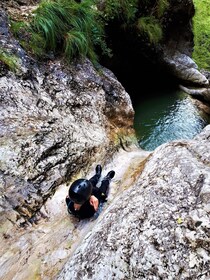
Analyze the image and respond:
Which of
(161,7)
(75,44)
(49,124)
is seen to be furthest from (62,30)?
(161,7)

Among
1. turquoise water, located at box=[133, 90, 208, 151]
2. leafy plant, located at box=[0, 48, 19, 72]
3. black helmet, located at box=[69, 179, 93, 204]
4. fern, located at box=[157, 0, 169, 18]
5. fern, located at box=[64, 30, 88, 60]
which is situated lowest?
turquoise water, located at box=[133, 90, 208, 151]

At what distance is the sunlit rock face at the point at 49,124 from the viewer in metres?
4.52

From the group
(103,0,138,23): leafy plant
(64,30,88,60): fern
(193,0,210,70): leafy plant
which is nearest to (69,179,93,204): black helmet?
(64,30,88,60): fern

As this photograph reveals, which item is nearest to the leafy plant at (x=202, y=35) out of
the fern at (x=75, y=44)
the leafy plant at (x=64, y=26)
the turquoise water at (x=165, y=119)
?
the turquoise water at (x=165, y=119)

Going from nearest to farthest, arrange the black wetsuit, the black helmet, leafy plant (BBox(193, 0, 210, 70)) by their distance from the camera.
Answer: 1. the black helmet
2. the black wetsuit
3. leafy plant (BBox(193, 0, 210, 70))

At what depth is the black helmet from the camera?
4.03m

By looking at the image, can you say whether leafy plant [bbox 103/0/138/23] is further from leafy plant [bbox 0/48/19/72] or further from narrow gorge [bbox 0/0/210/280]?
leafy plant [bbox 0/48/19/72]

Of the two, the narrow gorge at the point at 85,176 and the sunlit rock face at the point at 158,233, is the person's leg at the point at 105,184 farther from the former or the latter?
the sunlit rock face at the point at 158,233

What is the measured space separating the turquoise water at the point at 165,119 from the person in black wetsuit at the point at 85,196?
4.14m

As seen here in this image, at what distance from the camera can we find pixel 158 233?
10.1ft

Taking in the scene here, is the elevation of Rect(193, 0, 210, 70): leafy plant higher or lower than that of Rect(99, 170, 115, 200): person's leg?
higher

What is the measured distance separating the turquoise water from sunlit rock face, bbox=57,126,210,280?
208 inches

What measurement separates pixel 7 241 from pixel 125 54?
912 centimetres

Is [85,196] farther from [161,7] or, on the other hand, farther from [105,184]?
[161,7]
